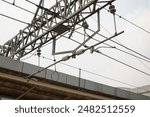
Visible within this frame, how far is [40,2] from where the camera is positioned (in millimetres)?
11352

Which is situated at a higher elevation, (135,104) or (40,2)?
(40,2)

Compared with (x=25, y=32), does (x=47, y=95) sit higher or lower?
lower

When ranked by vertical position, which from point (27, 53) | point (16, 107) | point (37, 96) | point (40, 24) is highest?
point (40, 24)

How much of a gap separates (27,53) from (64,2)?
123 inches

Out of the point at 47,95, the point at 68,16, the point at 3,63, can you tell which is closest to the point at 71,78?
the point at 47,95

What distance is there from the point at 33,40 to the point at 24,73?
4.52ft

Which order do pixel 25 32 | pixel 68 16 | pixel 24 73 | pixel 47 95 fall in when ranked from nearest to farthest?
pixel 68 16 < pixel 24 73 < pixel 25 32 < pixel 47 95

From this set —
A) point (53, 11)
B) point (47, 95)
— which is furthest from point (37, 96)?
point (53, 11)

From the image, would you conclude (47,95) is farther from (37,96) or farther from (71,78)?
(71,78)

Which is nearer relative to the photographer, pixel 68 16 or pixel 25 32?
pixel 68 16

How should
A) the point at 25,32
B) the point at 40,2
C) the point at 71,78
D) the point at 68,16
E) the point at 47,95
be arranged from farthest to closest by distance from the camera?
the point at 47,95 → the point at 71,78 → the point at 25,32 → the point at 40,2 → the point at 68,16

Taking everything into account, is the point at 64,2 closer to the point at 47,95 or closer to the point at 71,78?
the point at 71,78

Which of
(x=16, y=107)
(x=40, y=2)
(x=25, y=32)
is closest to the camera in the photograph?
(x=16, y=107)

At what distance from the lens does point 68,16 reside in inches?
404
